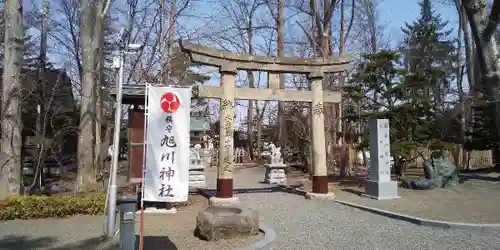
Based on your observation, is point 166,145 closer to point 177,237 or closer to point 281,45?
point 177,237

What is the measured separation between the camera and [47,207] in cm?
949

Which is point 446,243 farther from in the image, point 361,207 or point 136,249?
point 136,249

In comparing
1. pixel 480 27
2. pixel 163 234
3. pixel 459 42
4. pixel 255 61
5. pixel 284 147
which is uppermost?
pixel 459 42

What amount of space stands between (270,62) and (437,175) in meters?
7.23

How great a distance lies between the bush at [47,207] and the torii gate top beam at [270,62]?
15.1 ft

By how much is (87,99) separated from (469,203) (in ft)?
38.1

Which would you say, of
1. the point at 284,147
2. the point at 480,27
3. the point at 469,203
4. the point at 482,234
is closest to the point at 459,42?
the point at 284,147

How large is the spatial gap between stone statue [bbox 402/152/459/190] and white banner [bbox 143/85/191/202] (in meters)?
10.8

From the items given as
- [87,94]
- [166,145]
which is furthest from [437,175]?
[87,94]

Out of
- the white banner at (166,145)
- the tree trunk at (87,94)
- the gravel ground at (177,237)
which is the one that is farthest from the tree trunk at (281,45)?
the white banner at (166,145)

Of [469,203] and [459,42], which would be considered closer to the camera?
[469,203]

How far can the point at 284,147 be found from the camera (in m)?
27.6

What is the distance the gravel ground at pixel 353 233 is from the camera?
705 cm

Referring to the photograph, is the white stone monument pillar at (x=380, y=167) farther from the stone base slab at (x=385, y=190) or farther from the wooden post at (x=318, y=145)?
the wooden post at (x=318, y=145)
